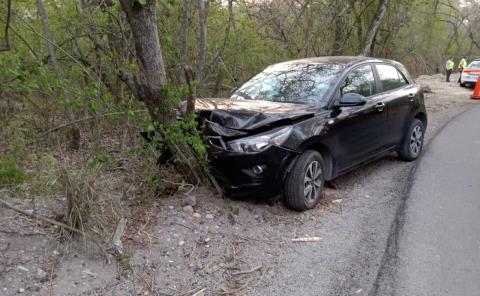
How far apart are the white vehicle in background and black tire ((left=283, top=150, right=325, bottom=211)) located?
859 inches

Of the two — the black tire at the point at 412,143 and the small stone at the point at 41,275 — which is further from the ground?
the black tire at the point at 412,143

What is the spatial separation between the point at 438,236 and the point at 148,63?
3619 millimetres

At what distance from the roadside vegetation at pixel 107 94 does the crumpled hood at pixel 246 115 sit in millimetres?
310

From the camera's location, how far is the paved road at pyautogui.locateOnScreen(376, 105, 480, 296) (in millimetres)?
3914

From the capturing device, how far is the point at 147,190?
5035 millimetres

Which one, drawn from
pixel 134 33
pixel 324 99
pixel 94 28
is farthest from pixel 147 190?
pixel 94 28

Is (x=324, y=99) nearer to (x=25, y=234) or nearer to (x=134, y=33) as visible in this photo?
(x=134, y=33)

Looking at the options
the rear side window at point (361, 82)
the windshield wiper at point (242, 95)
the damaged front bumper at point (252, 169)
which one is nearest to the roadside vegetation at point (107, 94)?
the damaged front bumper at point (252, 169)

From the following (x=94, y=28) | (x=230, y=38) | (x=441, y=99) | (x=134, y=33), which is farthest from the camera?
(x=441, y=99)

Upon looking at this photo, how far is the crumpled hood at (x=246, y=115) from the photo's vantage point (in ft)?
16.4

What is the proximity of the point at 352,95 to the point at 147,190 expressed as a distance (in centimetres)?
274

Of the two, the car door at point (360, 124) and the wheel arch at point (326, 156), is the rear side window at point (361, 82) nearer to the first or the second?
the car door at point (360, 124)

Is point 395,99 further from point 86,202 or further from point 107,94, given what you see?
point 86,202

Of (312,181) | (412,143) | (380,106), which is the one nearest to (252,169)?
(312,181)
